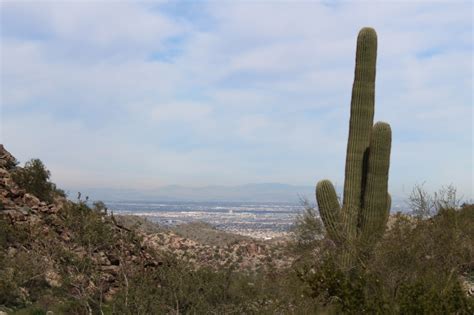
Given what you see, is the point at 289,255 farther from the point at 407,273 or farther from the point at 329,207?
the point at 407,273

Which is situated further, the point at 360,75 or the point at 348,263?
the point at 360,75

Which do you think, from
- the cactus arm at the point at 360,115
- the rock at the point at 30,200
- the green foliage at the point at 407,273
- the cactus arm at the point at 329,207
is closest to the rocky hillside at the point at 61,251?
the rock at the point at 30,200

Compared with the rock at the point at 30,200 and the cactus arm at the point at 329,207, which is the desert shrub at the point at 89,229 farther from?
the cactus arm at the point at 329,207

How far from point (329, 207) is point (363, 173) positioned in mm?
1444

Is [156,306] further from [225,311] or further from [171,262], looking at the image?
[171,262]

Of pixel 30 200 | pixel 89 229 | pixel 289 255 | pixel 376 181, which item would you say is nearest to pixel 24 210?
pixel 30 200

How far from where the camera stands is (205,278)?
1141 cm

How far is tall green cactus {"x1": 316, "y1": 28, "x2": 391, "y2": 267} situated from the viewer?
51.0 ft

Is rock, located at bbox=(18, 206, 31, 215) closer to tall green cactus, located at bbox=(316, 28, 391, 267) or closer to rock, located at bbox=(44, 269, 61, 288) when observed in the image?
rock, located at bbox=(44, 269, 61, 288)

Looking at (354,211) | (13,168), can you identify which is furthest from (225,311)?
(13,168)

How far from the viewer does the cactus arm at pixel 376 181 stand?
611 inches

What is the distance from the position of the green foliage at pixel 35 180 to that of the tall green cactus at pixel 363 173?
9.04 meters

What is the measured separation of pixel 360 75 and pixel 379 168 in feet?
9.44

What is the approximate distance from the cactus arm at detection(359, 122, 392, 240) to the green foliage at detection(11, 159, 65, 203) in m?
10.3
